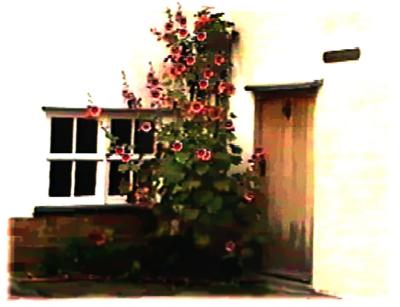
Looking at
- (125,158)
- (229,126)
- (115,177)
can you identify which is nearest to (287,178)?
(229,126)

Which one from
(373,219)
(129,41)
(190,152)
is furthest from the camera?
(129,41)

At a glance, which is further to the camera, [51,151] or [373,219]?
[51,151]

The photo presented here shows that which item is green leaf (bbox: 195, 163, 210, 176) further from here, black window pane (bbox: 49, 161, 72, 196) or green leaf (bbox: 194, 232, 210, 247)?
black window pane (bbox: 49, 161, 72, 196)

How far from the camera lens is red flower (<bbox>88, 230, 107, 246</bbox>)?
8.00 metres

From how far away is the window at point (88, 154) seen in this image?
26.5 feet

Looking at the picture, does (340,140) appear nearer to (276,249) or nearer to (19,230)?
(276,249)

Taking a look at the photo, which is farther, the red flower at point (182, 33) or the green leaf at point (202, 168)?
the red flower at point (182, 33)

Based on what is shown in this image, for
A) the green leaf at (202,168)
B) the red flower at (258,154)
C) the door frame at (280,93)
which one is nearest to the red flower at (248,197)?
the red flower at (258,154)

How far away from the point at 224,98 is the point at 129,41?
3.42 ft

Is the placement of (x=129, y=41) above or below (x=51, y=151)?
above

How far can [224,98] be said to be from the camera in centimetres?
827

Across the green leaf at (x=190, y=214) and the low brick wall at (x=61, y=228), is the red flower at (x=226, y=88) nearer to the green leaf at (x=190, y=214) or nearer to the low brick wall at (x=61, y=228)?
the green leaf at (x=190, y=214)

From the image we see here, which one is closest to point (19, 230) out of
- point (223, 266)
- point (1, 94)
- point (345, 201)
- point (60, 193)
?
point (60, 193)

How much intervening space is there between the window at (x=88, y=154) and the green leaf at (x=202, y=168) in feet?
2.27
